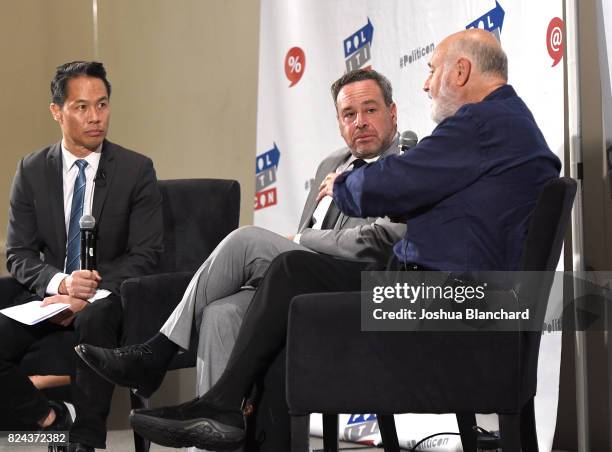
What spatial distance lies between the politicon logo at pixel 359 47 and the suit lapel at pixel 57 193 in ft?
4.74

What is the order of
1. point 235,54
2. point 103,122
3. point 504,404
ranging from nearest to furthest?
point 504,404, point 103,122, point 235,54

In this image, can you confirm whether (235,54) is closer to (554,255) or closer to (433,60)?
(433,60)

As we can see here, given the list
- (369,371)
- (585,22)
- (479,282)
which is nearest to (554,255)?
(479,282)

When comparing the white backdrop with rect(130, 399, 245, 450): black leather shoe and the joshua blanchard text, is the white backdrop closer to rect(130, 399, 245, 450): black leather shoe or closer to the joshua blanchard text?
the joshua blanchard text

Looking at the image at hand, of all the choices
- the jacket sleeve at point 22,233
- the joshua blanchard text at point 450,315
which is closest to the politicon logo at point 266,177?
the jacket sleeve at point 22,233

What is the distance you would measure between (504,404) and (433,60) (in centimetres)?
105

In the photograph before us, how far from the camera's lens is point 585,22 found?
11.6 ft

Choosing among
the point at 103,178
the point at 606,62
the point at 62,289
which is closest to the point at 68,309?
the point at 62,289

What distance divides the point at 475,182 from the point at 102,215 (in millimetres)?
1742

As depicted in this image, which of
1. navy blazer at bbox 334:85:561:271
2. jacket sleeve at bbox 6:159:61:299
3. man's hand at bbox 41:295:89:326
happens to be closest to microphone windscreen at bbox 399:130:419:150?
navy blazer at bbox 334:85:561:271

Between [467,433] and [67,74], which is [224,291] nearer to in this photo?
[467,433]

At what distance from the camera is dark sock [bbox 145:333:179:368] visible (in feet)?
9.49

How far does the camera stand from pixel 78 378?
3.18m

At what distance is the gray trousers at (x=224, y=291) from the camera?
282 centimetres
